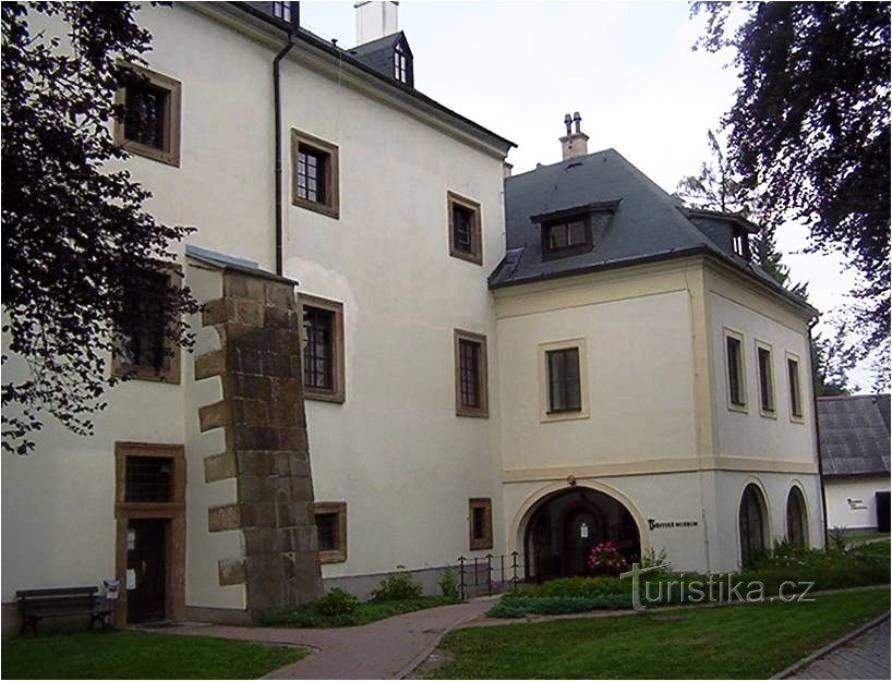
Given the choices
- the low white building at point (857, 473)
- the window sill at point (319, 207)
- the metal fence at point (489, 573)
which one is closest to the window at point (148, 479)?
the window sill at point (319, 207)

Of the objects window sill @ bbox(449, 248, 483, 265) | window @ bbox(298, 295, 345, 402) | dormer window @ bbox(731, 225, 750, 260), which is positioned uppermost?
dormer window @ bbox(731, 225, 750, 260)

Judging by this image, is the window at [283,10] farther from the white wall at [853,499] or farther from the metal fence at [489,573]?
the white wall at [853,499]

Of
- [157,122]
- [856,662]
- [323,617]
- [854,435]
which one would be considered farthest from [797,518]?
[854,435]

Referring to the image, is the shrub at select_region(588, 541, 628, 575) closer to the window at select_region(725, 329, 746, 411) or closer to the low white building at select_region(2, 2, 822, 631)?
the low white building at select_region(2, 2, 822, 631)

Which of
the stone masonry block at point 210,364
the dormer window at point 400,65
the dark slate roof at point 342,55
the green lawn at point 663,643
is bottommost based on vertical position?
the green lawn at point 663,643

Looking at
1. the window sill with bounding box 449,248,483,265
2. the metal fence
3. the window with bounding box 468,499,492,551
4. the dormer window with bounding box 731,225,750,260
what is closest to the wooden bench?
the metal fence

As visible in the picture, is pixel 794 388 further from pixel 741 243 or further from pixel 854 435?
pixel 854 435

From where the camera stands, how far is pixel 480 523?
25.2m

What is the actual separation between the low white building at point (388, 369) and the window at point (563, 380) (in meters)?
0.05

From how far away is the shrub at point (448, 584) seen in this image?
2309 centimetres

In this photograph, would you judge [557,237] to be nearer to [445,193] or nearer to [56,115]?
[445,193]

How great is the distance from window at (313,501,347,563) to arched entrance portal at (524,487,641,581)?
609cm

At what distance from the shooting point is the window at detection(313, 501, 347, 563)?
68.2 ft

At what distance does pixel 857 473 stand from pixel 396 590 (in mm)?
32189
